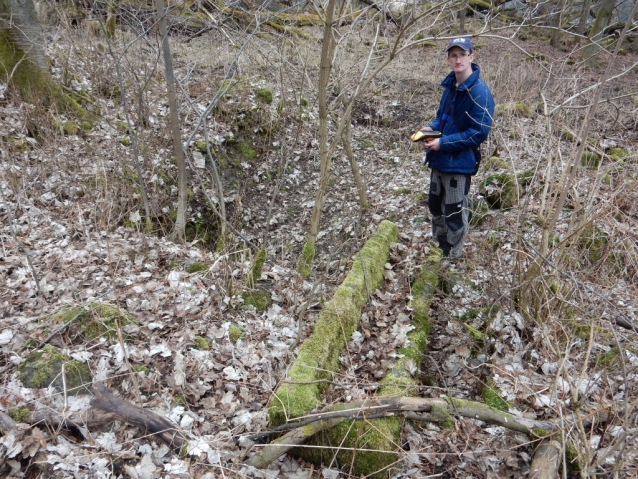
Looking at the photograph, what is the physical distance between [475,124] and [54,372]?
405 centimetres

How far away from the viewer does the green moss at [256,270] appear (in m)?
4.26

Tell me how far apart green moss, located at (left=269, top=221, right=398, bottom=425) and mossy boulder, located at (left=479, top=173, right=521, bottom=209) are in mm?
2150

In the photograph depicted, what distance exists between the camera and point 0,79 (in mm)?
6477

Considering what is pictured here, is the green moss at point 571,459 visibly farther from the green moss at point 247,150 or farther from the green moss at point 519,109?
the green moss at point 519,109

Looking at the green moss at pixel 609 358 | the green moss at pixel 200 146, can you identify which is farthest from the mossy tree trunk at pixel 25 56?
the green moss at pixel 609 358

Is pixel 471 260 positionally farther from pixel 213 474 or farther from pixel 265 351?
pixel 213 474

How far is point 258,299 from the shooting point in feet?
13.6

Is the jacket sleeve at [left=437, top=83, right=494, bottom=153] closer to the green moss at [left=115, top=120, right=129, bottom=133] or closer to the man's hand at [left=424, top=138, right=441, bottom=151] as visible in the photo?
the man's hand at [left=424, top=138, right=441, bottom=151]

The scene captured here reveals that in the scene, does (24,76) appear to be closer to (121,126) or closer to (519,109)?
(121,126)

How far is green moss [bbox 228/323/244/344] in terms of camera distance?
352 cm

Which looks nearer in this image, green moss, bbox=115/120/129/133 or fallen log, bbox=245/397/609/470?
fallen log, bbox=245/397/609/470

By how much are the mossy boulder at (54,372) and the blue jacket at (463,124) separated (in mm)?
3644

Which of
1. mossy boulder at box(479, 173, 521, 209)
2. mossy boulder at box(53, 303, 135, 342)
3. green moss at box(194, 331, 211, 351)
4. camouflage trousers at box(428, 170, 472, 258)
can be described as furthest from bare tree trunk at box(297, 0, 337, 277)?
mossy boulder at box(479, 173, 521, 209)

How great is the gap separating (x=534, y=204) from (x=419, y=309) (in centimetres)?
257
